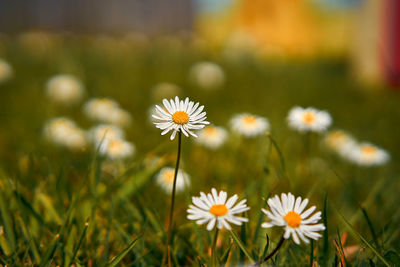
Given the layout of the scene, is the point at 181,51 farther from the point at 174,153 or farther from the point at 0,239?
the point at 0,239

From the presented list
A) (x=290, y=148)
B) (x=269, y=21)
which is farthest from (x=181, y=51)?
(x=269, y=21)

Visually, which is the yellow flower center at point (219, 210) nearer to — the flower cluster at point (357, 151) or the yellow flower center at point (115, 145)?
the yellow flower center at point (115, 145)

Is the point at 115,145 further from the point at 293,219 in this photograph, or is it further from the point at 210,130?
the point at 293,219

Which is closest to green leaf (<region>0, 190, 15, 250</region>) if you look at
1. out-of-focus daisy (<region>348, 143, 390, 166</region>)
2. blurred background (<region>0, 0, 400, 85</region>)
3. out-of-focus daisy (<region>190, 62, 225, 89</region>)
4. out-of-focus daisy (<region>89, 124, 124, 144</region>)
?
out-of-focus daisy (<region>89, 124, 124, 144</region>)

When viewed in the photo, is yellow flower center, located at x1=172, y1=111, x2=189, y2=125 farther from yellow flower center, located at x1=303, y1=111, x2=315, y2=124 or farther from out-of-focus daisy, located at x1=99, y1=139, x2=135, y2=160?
out-of-focus daisy, located at x1=99, y1=139, x2=135, y2=160

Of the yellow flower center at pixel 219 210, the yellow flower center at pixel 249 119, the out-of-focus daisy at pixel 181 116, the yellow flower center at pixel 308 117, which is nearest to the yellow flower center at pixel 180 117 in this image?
the out-of-focus daisy at pixel 181 116

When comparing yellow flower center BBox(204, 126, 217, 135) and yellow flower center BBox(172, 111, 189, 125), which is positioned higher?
yellow flower center BBox(204, 126, 217, 135)

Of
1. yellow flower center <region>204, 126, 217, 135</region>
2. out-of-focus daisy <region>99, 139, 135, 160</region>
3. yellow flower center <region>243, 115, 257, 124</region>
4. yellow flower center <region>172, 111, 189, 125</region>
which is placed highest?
yellow flower center <region>204, 126, 217, 135</region>
